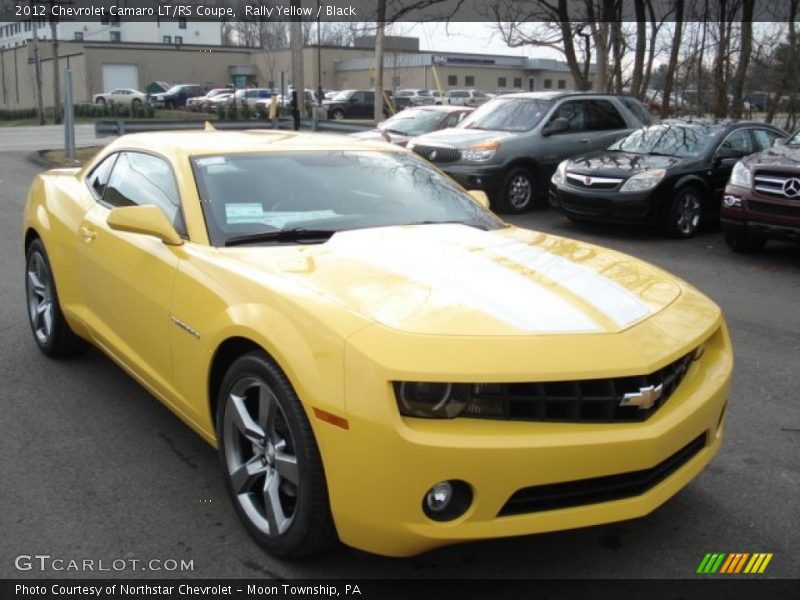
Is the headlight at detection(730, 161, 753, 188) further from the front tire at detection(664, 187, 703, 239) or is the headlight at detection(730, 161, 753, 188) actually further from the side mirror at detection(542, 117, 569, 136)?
the side mirror at detection(542, 117, 569, 136)

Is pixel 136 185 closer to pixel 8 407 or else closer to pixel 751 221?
pixel 8 407

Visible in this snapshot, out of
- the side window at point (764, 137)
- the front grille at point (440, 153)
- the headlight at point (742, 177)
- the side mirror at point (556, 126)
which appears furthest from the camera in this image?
the side mirror at point (556, 126)

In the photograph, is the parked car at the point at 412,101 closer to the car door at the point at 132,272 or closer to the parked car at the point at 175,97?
the parked car at the point at 175,97

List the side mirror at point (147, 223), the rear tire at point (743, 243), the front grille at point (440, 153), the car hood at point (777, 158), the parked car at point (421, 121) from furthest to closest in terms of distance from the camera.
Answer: the parked car at point (421, 121) < the front grille at point (440, 153) < the rear tire at point (743, 243) < the car hood at point (777, 158) < the side mirror at point (147, 223)

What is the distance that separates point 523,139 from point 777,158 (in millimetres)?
4266

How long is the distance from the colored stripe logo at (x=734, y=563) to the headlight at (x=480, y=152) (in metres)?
9.38

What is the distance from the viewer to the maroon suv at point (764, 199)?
27.1 feet

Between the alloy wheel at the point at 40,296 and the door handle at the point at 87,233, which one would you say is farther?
the alloy wheel at the point at 40,296

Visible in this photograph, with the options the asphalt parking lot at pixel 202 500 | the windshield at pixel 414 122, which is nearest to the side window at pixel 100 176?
the asphalt parking lot at pixel 202 500

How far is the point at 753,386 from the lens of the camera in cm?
484

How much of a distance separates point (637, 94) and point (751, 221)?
Answer: 37.0 feet

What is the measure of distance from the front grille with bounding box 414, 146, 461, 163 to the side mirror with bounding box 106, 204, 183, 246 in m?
8.93

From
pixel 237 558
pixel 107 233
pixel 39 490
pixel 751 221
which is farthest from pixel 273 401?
pixel 751 221

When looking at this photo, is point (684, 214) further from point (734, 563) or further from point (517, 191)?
point (734, 563)
